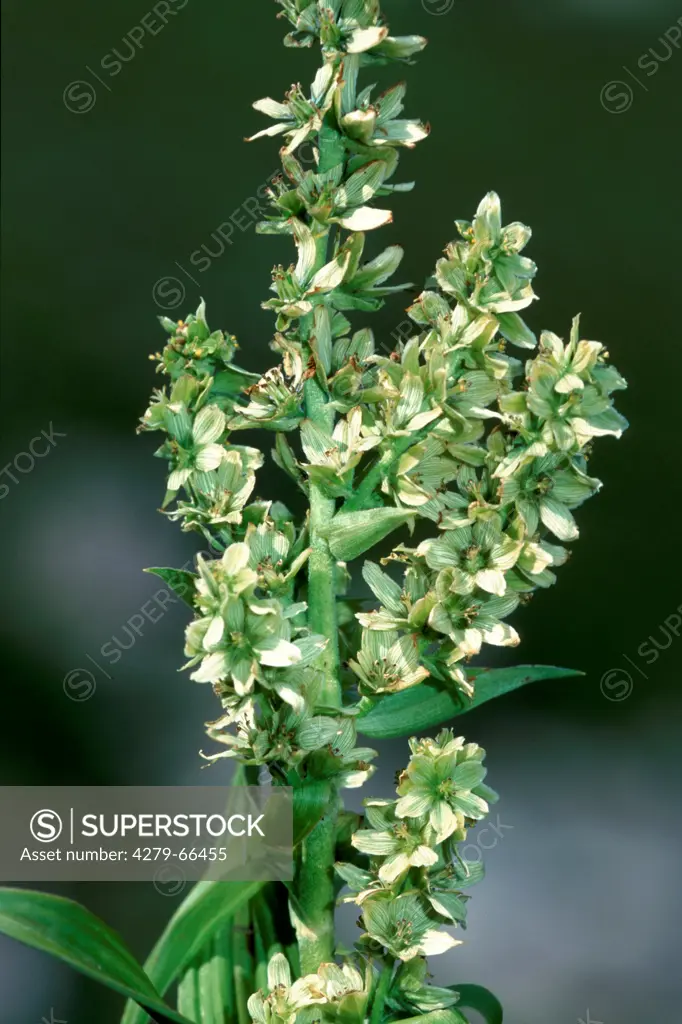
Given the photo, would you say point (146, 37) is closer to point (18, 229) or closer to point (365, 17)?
point (18, 229)

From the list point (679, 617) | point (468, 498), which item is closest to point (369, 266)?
point (468, 498)

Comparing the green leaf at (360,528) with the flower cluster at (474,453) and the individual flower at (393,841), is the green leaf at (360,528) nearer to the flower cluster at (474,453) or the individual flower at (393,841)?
the flower cluster at (474,453)

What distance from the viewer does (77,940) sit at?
546 mm

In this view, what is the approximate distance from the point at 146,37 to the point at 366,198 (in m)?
0.90

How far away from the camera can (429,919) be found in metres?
0.55
